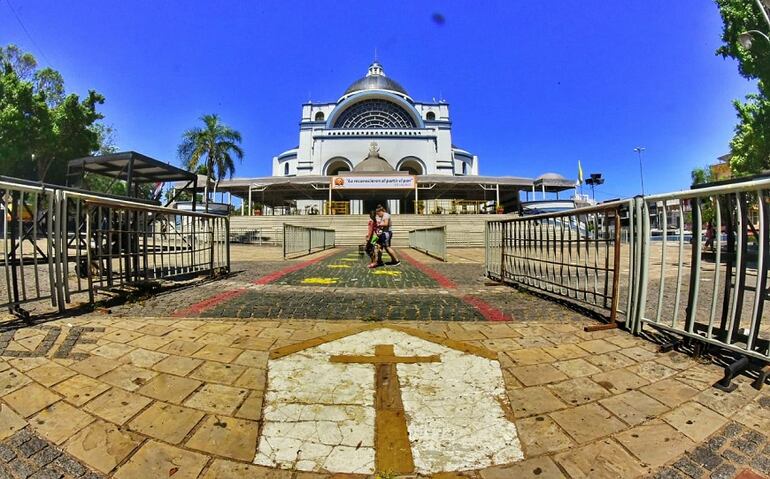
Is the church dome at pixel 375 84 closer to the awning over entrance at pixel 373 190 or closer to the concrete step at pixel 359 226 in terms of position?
the awning over entrance at pixel 373 190

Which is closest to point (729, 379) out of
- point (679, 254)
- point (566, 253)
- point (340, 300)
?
point (679, 254)

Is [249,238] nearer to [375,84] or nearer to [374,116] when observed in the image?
[374,116]

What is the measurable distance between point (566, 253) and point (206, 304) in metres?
4.76

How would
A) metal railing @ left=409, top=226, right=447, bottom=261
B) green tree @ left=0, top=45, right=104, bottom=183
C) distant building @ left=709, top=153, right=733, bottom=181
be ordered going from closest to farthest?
1. metal railing @ left=409, top=226, right=447, bottom=261
2. green tree @ left=0, top=45, right=104, bottom=183
3. distant building @ left=709, top=153, right=733, bottom=181

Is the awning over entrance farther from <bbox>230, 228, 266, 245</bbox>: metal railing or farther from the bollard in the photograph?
the bollard

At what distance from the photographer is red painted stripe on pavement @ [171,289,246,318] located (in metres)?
4.11

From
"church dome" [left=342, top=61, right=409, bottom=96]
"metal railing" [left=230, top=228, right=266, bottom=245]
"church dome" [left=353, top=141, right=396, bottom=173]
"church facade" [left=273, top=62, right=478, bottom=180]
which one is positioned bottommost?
"metal railing" [left=230, top=228, right=266, bottom=245]

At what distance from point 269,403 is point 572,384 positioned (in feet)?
6.31

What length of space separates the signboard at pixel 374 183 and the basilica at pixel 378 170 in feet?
0.30

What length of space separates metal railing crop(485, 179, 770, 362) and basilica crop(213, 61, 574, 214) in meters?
27.9

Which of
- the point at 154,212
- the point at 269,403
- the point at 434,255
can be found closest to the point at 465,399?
the point at 269,403

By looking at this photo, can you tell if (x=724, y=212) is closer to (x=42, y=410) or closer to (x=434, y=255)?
(x=42, y=410)

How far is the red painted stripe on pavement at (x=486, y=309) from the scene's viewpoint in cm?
397

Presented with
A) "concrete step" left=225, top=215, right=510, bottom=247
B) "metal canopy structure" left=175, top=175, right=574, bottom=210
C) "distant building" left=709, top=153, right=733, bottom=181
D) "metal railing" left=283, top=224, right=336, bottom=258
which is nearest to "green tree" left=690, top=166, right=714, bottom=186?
"distant building" left=709, top=153, right=733, bottom=181
